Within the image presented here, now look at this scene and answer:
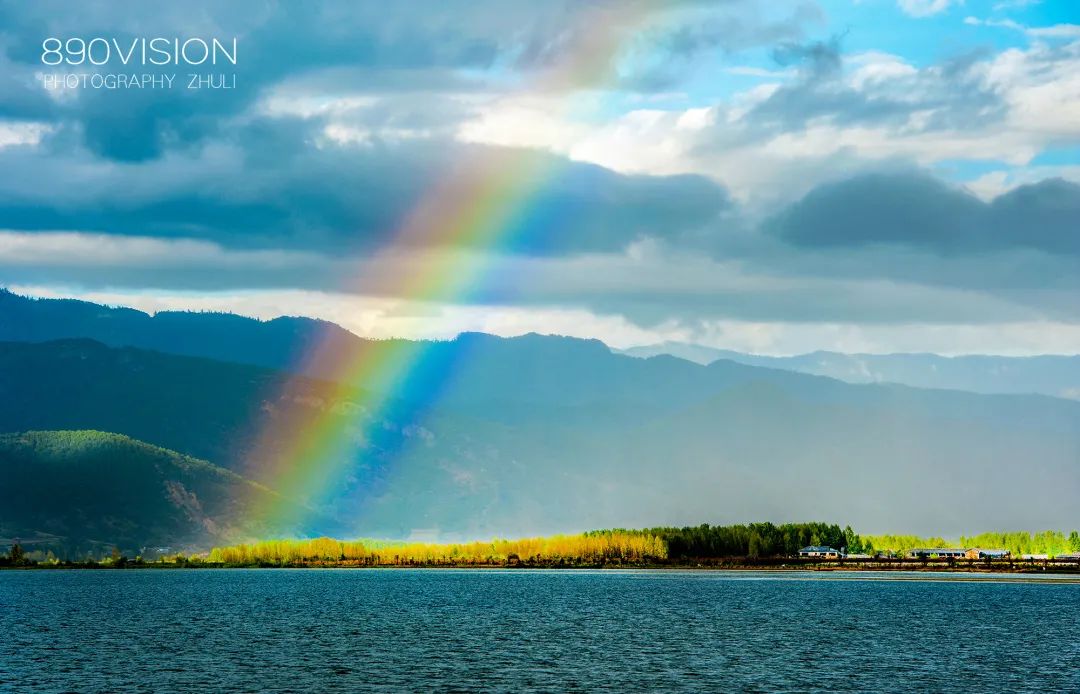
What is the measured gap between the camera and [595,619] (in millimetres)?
197625

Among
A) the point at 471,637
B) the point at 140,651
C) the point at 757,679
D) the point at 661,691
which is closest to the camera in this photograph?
the point at 661,691

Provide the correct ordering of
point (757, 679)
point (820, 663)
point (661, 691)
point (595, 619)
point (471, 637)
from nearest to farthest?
point (661, 691) → point (757, 679) → point (820, 663) → point (471, 637) → point (595, 619)

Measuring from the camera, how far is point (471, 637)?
164375 millimetres

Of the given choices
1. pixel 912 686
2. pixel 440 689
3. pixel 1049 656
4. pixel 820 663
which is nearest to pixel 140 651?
pixel 440 689

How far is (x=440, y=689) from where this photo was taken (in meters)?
113

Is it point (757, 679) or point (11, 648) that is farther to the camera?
point (11, 648)

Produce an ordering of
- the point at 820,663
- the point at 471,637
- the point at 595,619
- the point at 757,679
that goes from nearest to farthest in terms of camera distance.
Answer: the point at 757,679, the point at 820,663, the point at 471,637, the point at 595,619

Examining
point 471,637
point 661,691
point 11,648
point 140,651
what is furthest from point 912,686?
point 11,648

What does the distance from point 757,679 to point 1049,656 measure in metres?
40.1

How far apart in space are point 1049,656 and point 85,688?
96.1 meters

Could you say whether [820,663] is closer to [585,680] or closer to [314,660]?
[585,680]

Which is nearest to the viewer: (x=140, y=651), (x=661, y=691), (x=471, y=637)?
(x=661, y=691)

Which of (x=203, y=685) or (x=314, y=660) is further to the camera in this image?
(x=314, y=660)

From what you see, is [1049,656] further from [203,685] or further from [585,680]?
[203,685]
